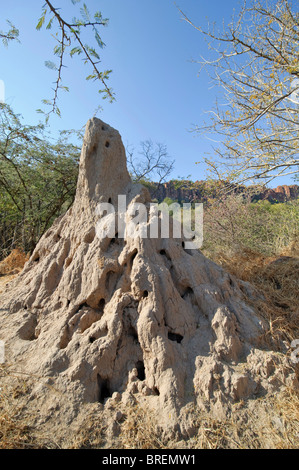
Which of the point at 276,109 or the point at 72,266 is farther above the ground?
the point at 276,109

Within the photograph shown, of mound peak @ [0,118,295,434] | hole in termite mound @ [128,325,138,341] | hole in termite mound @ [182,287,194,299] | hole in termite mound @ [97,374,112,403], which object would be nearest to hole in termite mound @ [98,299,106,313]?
mound peak @ [0,118,295,434]

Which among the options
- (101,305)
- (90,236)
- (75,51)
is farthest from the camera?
(90,236)

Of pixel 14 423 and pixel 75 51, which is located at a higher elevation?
pixel 75 51

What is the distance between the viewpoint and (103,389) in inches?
87.0

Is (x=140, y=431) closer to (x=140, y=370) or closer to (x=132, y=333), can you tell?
(x=140, y=370)

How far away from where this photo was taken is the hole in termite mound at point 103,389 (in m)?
2.14

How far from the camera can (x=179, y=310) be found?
2.44 meters

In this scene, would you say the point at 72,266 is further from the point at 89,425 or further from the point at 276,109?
the point at 276,109

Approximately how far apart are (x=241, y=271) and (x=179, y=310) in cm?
190

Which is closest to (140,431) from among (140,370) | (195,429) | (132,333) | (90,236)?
(195,429)

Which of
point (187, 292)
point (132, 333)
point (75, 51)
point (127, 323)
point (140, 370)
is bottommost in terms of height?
point (140, 370)

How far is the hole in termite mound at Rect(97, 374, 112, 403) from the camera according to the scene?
2145 mm

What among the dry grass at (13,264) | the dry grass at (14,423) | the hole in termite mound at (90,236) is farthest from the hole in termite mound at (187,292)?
the dry grass at (13,264)

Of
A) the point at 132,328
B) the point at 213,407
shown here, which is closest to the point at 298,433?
the point at 213,407
